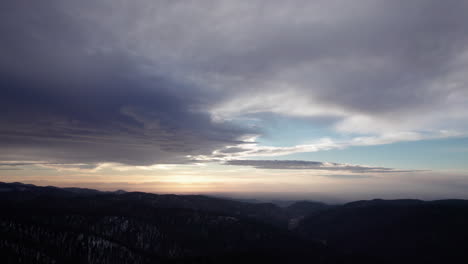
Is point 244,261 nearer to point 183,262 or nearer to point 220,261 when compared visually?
point 220,261

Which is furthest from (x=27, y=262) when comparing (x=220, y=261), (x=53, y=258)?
(x=220, y=261)

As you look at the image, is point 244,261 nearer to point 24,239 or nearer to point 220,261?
point 220,261

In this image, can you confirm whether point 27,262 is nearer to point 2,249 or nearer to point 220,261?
point 2,249

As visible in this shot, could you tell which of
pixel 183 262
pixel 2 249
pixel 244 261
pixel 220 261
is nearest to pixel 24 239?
pixel 2 249

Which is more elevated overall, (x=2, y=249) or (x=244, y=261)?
(x=2, y=249)

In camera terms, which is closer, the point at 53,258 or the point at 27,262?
the point at 27,262

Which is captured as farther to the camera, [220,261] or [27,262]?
[220,261]

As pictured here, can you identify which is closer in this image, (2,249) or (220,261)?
(2,249)
